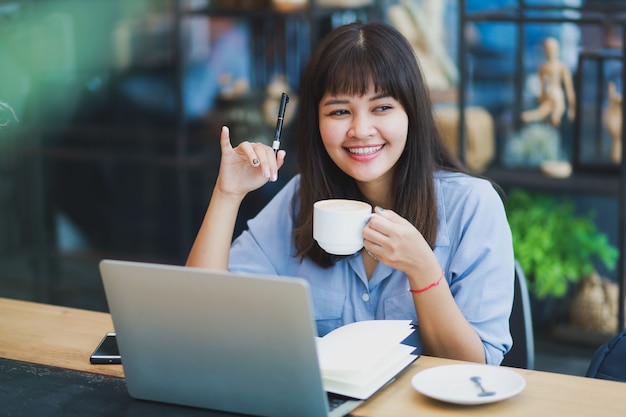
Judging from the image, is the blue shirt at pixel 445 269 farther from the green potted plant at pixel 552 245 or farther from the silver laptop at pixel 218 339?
the green potted plant at pixel 552 245

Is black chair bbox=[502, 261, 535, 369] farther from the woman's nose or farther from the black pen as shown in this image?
the black pen

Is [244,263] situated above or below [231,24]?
below

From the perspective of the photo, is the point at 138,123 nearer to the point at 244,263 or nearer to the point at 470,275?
the point at 244,263

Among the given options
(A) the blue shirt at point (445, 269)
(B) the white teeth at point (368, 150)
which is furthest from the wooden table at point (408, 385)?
(B) the white teeth at point (368, 150)

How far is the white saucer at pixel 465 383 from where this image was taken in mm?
1229

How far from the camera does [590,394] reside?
1276 millimetres

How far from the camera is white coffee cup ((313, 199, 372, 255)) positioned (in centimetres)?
142

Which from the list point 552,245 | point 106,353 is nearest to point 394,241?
point 106,353

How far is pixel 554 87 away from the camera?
3.13 metres

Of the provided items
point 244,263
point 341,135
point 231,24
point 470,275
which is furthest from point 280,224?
point 231,24

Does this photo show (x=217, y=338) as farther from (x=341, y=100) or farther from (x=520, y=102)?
(x=520, y=102)

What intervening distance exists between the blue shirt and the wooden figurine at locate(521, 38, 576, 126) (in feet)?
4.82

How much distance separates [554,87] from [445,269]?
1633mm

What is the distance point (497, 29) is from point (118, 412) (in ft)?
7.90
